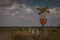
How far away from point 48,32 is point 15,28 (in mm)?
781

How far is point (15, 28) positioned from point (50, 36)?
0.84 meters

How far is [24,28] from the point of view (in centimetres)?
393

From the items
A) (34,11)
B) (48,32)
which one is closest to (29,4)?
(34,11)

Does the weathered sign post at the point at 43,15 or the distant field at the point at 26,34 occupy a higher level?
the weathered sign post at the point at 43,15

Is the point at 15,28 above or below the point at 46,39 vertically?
above

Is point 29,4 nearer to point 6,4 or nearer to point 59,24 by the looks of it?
point 6,4

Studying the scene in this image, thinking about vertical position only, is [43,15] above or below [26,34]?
above

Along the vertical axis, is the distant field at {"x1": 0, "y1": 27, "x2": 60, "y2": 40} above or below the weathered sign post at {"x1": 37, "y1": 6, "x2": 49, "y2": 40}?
below


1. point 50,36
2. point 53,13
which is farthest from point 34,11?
point 50,36

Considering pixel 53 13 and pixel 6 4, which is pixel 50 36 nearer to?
pixel 53 13

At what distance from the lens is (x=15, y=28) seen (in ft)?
12.9

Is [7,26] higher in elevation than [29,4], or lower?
lower

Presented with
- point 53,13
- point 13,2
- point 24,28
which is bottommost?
point 24,28

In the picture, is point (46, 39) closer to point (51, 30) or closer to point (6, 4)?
point (51, 30)
